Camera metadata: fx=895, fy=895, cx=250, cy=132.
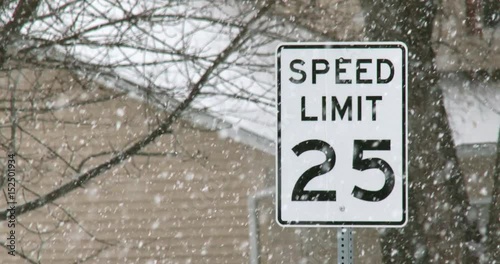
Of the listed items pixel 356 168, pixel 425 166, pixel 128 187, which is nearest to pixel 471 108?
pixel 425 166

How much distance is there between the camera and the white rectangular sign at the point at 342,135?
3906 millimetres

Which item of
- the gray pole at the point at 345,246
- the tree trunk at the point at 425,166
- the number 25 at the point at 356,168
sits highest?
the tree trunk at the point at 425,166

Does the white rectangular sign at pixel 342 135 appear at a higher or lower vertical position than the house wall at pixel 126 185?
lower

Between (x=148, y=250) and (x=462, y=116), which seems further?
(x=148, y=250)

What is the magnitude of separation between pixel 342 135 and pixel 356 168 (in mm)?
157

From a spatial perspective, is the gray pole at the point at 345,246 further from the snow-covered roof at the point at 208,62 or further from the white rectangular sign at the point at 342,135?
the snow-covered roof at the point at 208,62

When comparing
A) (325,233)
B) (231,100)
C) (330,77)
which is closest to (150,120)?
(231,100)

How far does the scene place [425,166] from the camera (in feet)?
26.2

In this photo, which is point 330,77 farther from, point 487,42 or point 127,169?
point 127,169

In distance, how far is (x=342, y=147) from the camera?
3.93 metres

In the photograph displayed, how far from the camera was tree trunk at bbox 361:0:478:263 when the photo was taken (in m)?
7.89

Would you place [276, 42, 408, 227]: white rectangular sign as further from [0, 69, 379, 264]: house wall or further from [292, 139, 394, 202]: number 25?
[0, 69, 379, 264]: house wall

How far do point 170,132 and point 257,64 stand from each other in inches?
49.1

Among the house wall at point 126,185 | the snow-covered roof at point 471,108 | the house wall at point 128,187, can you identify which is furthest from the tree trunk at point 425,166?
the house wall at point 128,187
